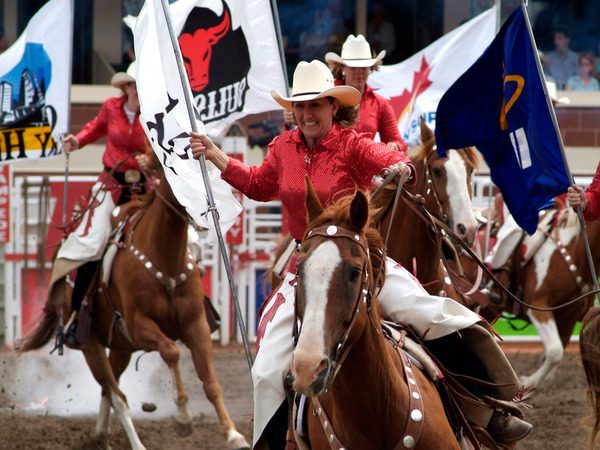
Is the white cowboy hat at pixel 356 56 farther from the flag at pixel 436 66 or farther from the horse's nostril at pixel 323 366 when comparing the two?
the horse's nostril at pixel 323 366

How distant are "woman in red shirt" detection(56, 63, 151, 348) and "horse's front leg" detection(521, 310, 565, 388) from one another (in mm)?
3407

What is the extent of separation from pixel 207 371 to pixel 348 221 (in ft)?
12.8

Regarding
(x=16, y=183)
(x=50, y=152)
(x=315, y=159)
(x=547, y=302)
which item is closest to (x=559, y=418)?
(x=547, y=302)

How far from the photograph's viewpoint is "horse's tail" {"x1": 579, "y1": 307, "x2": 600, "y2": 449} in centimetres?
623

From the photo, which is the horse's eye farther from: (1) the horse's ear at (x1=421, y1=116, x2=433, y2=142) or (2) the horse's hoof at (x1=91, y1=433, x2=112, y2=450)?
(2) the horse's hoof at (x1=91, y1=433, x2=112, y2=450)

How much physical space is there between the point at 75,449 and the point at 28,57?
2.97 m

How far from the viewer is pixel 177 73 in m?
5.94

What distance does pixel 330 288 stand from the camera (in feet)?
12.6

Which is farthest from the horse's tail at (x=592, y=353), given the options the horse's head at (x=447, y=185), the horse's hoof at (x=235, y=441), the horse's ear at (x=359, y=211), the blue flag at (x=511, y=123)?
the horse's ear at (x=359, y=211)

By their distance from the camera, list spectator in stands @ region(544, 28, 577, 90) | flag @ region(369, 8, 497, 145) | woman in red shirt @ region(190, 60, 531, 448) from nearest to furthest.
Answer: woman in red shirt @ region(190, 60, 531, 448)
flag @ region(369, 8, 497, 145)
spectator in stands @ region(544, 28, 577, 90)

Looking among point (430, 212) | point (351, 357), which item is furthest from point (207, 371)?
point (351, 357)

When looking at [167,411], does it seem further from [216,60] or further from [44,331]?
[216,60]

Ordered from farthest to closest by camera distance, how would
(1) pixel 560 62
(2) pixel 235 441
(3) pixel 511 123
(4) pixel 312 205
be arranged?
(1) pixel 560 62, (2) pixel 235 441, (3) pixel 511 123, (4) pixel 312 205

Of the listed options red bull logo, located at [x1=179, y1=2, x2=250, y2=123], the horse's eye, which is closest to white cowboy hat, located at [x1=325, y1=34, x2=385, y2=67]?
red bull logo, located at [x1=179, y1=2, x2=250, y2=123]
